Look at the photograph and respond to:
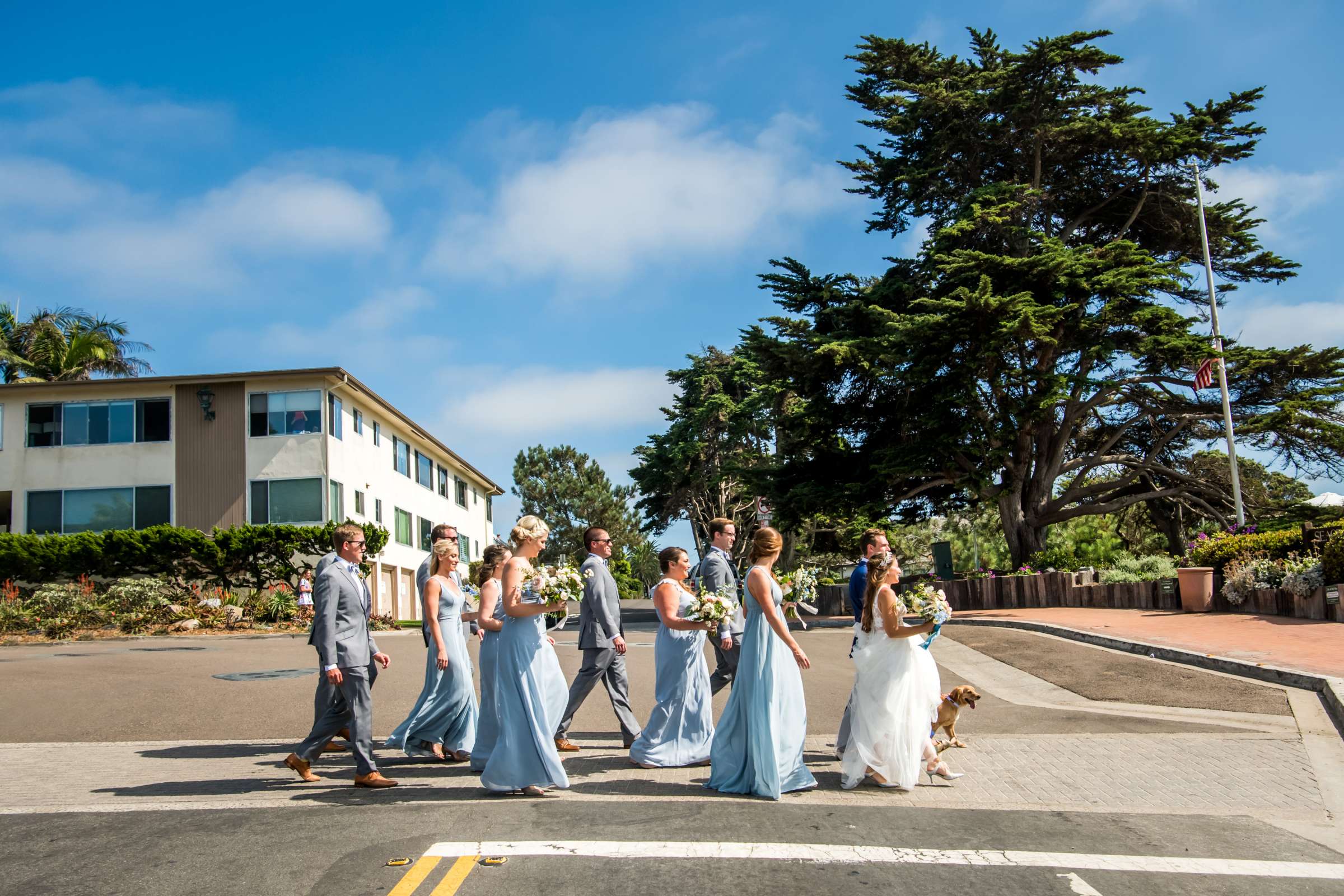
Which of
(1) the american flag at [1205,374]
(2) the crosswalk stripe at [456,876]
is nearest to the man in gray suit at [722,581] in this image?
(2) the crosswalk stripe at [456,876]

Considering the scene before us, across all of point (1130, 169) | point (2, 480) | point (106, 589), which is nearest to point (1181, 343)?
point (1130, 169)

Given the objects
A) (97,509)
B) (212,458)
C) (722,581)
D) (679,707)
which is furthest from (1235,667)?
(97,509)

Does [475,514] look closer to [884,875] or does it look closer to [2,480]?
[2,480]

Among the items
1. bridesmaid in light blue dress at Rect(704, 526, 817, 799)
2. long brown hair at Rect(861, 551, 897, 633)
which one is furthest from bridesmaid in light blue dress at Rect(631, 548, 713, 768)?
long brown hair at Rect(861, 551, 897, 633)

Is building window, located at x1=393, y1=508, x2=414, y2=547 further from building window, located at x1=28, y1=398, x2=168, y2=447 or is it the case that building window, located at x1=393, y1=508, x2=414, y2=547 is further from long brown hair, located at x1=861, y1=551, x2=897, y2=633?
long brown hair, located at x1=861, y1=551, x2=897, y2=633

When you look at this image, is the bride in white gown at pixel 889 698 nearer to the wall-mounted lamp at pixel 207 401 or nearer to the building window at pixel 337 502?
the building window at pixel 337 502

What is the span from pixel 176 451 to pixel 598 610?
3027 cm

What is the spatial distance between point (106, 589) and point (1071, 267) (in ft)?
89.7

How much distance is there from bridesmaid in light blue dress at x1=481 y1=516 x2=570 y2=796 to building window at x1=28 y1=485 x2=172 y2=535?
3095cm

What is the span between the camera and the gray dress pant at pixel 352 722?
724cm

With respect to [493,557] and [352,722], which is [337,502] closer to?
[493,557]

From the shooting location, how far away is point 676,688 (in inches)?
325

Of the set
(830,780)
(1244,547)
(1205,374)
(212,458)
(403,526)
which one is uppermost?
(1205,374)

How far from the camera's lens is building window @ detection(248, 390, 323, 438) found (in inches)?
1341
